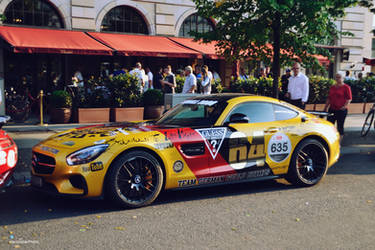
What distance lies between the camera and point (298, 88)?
434 inches

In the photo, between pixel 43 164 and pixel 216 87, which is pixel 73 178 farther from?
pixel 216 87

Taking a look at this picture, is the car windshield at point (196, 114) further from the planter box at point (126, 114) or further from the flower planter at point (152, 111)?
the flower planter at point (152, 111)

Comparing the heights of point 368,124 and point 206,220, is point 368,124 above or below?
above

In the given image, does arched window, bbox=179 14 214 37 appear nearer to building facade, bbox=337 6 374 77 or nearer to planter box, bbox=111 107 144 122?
planter box, bbox=111 107 144 122

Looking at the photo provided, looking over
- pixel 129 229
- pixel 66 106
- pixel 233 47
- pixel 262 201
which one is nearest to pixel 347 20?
pixel 233 47

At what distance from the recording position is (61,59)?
19.0m

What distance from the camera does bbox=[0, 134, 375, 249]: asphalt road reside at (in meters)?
4.34

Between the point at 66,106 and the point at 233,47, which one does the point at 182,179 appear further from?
the point at 66,106

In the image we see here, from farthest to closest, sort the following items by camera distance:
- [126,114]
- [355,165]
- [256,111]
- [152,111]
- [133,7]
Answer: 1. [133,7]
2. [152,111]
3. [126,114]
4. [355,165]
5. [256,111]

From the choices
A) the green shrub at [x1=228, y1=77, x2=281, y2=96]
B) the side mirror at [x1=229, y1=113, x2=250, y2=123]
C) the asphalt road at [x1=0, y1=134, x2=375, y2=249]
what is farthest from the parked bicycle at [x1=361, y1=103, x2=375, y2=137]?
the side mirror at [x1=229, y1=113, x2=250, y2=123]

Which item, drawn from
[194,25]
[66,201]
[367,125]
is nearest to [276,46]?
[367,125]

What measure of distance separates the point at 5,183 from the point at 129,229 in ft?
5.32

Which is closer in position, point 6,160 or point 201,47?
point 6,160

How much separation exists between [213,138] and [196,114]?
2.08 feet
